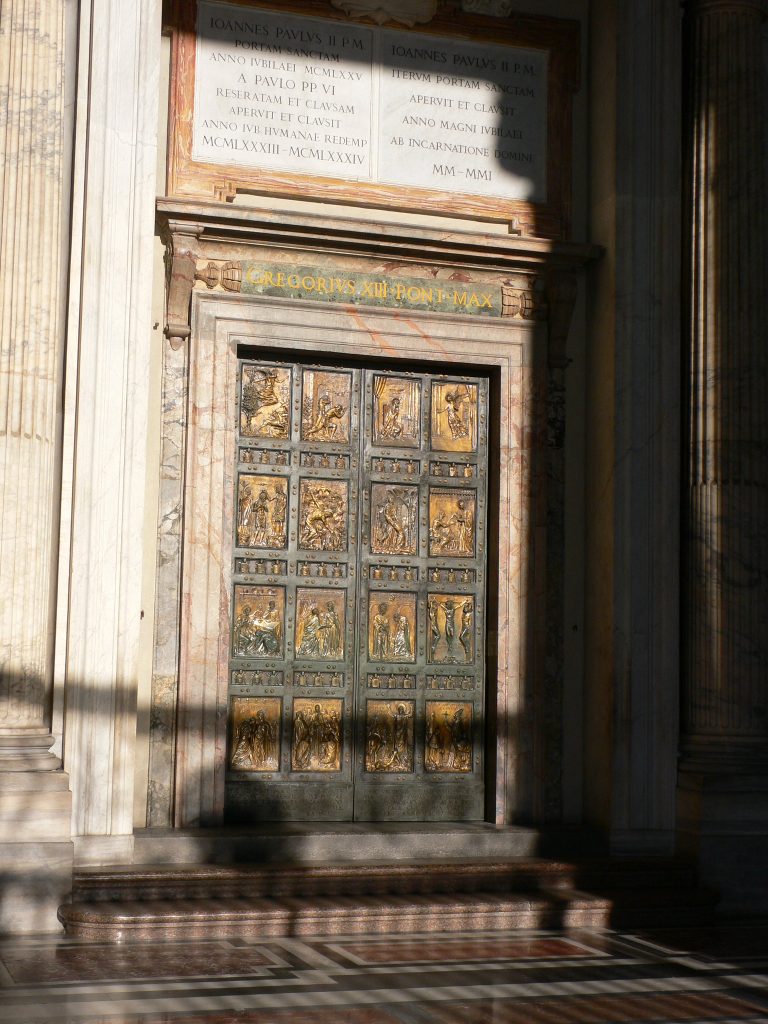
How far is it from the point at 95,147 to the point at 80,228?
486 millimetres

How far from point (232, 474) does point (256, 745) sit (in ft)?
5.48

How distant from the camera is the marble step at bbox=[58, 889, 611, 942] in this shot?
7258 millimetres

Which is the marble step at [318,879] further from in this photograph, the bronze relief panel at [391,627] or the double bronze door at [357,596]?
the bronze relief panel at [391,627]

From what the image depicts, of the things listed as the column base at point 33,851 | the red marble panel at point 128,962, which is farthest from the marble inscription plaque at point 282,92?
the red marble panel at point 128,962

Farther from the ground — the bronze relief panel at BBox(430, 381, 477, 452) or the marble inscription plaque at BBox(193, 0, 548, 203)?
the marble inscription plaque at BBox(193, 0, 548, 203)

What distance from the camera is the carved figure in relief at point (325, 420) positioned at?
933cm

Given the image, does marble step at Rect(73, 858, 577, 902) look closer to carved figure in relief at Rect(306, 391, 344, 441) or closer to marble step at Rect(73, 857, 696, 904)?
marble step at Rect(73, 857, 696, 904)

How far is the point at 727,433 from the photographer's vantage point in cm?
921

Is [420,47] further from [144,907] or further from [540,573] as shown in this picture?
[144,907]

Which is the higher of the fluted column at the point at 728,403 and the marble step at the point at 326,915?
the fluted column at the point at 728,403

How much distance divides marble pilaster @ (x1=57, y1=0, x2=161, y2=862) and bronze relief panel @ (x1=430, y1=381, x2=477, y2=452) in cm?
211

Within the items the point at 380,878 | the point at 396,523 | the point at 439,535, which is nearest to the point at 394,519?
the point at 396,523

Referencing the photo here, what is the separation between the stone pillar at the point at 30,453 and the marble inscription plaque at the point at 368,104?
141 centimetres

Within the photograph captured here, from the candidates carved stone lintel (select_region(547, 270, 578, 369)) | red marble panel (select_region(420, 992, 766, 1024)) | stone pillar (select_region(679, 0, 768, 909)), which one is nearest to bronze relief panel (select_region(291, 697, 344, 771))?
stone pillar (select_region(679, 0, 768, 909))
